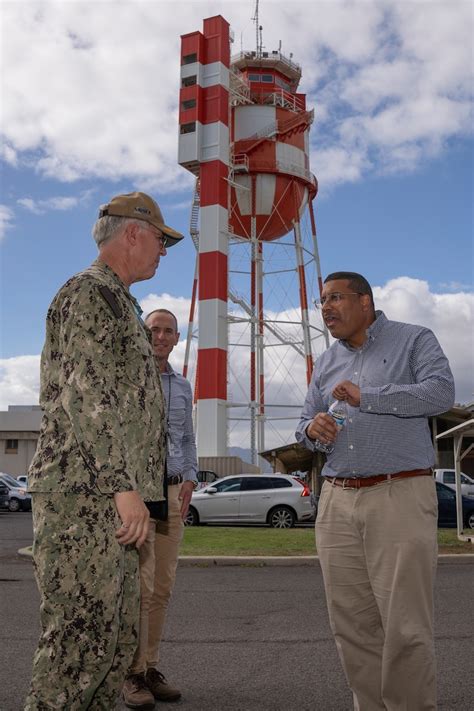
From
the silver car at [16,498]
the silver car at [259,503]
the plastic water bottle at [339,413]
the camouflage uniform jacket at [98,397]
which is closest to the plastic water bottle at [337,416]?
the plastic water bottle at [339,413]

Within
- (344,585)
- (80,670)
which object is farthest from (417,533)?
(80,670)

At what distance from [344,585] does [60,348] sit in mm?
1714

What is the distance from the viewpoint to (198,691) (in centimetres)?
420

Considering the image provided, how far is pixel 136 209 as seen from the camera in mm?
2898

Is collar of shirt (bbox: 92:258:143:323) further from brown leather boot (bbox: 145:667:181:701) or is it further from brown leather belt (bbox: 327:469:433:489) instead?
brown leather boot (bbox: 145:667:181:701)

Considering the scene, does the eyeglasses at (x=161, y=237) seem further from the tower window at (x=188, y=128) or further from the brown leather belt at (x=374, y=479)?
the tower window at (x=188, y=128)

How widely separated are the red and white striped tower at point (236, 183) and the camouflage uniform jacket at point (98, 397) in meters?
27.3

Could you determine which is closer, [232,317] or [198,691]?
[198,691]

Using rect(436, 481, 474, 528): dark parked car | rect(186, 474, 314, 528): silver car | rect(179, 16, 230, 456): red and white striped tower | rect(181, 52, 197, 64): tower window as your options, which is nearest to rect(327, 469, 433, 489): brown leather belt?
rect(186, 474, 314, 528): silver car

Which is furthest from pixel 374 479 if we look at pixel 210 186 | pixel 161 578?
pixel 210 186

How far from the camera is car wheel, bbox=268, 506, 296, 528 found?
17.7 m

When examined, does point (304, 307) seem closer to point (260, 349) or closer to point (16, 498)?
point (260, 349)

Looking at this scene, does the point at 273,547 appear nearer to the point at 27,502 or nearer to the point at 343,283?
the point at 343,283

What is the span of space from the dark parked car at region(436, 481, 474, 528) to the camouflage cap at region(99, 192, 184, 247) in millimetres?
15903
